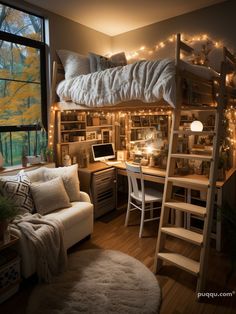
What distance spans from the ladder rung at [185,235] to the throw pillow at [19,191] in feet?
4.82

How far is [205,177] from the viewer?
2883 mm

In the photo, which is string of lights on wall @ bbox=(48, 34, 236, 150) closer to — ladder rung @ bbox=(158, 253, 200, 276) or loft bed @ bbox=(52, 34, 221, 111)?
loft bed @ bbox=(52, 34, 221, 111)

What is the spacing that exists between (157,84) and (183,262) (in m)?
1.69

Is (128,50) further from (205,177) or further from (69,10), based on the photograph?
(205,177)

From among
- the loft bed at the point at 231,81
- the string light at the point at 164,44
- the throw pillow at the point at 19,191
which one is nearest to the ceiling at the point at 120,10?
the string light at the point at 164,44

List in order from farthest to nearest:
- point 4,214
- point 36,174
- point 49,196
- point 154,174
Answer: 1. point 154,174
2. point 36,174
3. point 49,196
4. point 4,214

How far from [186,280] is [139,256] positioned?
560mm

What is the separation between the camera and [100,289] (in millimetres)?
2008

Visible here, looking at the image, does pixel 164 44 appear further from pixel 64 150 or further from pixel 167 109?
pixel 64 150

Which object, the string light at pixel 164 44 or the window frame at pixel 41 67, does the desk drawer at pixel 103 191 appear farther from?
the string light at pixel 164 44

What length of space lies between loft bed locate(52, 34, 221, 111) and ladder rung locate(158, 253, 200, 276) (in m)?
1.46

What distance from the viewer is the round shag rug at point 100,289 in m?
1.81

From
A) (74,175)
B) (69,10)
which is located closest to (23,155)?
(74,175)

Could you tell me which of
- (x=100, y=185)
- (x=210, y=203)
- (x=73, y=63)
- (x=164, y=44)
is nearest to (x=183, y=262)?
(x=210, y=203)
